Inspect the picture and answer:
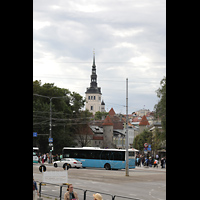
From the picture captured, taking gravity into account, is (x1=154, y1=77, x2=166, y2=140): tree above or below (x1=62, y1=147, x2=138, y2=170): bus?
above

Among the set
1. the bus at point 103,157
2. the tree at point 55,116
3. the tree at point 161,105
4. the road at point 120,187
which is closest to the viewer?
the road at point 120,187

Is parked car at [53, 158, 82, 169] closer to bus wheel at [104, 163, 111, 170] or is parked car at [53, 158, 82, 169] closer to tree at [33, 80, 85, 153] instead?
bus wheel at [104, 163, 111, 170]

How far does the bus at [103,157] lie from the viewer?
4494 cm

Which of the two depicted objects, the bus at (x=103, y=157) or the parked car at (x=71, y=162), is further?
the parked car at (x=71, y=162)

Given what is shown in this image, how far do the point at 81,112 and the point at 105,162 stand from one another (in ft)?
126

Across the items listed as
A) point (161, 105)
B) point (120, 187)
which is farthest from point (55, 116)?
point (120, 187)

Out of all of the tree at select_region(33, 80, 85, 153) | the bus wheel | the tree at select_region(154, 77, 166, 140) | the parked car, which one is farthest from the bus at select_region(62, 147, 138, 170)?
the tree at select_region(33, 80, 85, 153)

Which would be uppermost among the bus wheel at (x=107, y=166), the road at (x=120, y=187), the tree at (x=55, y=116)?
the tree at (x=55, y=116)

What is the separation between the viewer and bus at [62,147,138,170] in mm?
44938

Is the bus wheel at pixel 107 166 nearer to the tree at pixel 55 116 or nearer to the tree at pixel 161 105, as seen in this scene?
the tree at pixel 161 105

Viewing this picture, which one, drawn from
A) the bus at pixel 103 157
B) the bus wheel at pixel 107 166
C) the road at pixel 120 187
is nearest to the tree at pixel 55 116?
the bus at pixel 103 157

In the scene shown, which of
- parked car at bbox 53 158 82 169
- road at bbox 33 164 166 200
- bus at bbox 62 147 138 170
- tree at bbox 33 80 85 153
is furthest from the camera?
tree at bbox 33 80 85 153
